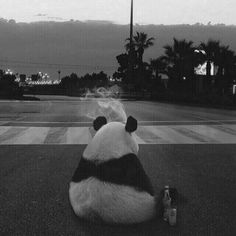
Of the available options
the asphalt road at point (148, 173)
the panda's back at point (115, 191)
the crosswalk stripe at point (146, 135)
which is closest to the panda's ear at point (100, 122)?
the panda's back at point (115, 191)

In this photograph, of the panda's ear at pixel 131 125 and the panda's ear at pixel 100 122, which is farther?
the panda's ear at pixel 100 122

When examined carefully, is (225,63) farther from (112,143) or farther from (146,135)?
(112,143)

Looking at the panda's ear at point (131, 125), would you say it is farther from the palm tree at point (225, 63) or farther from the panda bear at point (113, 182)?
the palm tree at point (225, 63)

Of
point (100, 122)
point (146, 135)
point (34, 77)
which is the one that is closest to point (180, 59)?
point (146, 135)

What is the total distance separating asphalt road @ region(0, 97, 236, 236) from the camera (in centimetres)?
527

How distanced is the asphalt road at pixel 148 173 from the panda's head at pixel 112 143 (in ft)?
2.37

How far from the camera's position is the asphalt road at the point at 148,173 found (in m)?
5.27

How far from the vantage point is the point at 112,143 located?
16.6ft

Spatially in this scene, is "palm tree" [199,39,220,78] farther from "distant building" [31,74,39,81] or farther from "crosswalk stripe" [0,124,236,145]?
"distant building" [31,74,39,81]

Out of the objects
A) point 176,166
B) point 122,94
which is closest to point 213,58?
point 122,94

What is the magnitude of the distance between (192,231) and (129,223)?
2.13 ft

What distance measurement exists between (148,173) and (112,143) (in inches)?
147

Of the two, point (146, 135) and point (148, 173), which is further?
point (146, 135)

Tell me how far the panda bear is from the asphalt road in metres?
0.20
